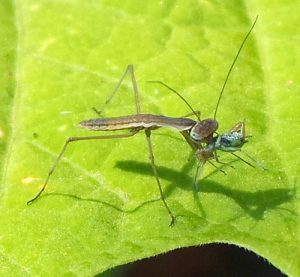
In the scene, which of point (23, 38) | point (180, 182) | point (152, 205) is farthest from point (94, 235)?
point (23, 38)

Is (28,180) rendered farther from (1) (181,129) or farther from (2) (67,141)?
(1) (181,129)

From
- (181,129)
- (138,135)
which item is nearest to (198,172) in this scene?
(181,129)

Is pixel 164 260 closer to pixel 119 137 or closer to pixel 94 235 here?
pixel 94 235

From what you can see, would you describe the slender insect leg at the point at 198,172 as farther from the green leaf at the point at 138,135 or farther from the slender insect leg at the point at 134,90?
the slender insect leg at the point at 134,90

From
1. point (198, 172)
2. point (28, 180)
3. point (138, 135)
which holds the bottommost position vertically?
point (28, 180)

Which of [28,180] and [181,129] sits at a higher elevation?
[181,129]

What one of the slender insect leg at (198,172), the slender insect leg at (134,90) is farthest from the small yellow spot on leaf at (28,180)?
the slender insect leg at (198,172)

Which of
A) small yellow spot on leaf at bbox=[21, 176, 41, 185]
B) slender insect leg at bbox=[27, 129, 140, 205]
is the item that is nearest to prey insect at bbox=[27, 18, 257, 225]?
slender insect leg at bbox=[27, 129, 140, 205]

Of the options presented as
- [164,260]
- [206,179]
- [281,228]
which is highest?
[281,228]
